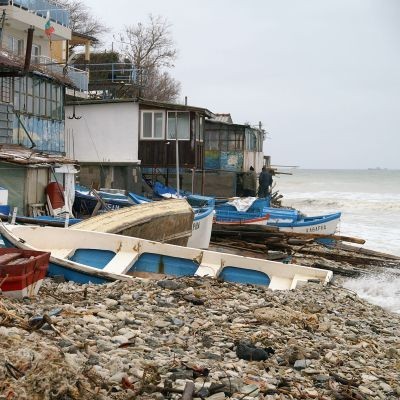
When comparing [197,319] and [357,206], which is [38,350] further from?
[357,206]

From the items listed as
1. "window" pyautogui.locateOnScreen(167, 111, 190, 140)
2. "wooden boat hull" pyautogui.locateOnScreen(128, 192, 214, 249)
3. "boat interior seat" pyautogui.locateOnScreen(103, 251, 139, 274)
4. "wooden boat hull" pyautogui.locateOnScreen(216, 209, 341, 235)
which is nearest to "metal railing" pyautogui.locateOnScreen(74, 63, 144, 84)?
"window" pyautogui.locateOnScreen(167, 111, 190, 140)

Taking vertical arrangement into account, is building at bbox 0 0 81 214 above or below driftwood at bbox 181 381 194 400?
above

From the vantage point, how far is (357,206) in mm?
62469

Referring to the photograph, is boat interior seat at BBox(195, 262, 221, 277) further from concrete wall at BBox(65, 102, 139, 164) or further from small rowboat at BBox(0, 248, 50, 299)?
concrete wall at BBox(65, 102, 139, 164)

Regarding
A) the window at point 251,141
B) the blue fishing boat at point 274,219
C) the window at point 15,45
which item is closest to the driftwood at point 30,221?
the blue fishing boat at point 274,219

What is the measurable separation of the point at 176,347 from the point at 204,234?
464 inches

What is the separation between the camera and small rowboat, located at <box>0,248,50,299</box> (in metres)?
7.73

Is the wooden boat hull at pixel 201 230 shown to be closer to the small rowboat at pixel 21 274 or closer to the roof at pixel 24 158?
the roof at pixel 24 158

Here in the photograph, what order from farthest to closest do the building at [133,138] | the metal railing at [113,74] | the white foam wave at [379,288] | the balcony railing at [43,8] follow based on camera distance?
1. the metal railing at [113,74]
2. the balcony railing at [43,8]
3. the building at [133,138]
4. the white foam wave at [379,288]

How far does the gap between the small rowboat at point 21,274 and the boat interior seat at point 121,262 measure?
8.01 feet

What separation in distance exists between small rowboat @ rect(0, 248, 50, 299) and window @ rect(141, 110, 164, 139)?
20.3 metres

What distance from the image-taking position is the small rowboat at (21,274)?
773 centimetres

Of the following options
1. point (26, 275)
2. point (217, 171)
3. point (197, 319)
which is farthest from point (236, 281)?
point (217, 171)

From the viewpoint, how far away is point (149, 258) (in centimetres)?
1192
